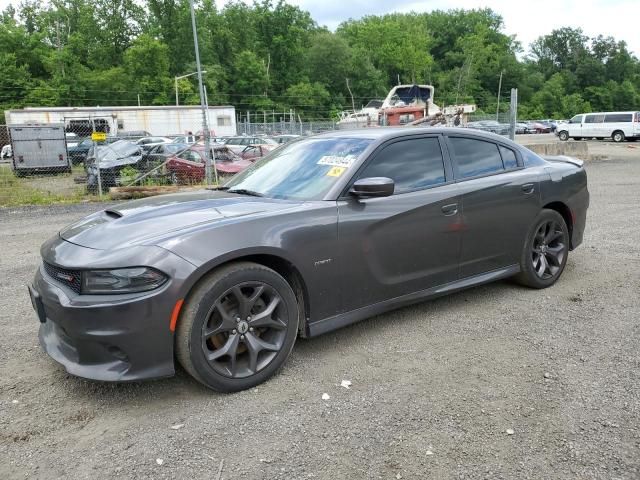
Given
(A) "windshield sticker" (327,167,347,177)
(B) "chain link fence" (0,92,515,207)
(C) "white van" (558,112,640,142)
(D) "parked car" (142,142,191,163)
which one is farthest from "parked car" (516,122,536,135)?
(A) "windshield sticker" (327,167,347,177)

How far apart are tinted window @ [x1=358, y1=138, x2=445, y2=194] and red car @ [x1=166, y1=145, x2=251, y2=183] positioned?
10.6 m

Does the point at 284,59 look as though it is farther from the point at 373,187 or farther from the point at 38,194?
the point at 373,187

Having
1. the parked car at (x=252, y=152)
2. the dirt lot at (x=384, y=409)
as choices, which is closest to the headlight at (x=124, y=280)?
the dirt lot at (x=384, y=409)

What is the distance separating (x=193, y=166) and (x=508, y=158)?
1100 centimetres

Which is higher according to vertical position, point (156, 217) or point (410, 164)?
point (410, 164)

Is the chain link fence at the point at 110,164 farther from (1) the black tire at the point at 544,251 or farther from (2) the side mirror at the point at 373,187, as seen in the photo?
(2) the side mirror at the point at 373,187

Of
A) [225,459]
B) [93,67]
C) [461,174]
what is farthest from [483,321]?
[93,67]

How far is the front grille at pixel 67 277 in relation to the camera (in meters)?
2.90

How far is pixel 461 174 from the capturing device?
168 inches

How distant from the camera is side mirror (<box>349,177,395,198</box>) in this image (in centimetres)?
349

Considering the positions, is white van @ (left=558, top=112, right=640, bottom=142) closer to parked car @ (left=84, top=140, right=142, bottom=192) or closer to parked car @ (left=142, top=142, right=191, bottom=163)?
parked car @ (left=142, top=142, right=191, bottom=163)

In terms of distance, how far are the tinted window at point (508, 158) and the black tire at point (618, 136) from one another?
34.3 m

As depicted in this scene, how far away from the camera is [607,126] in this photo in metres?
34.4

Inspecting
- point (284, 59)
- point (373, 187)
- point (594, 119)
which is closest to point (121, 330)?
point (373, 187)
